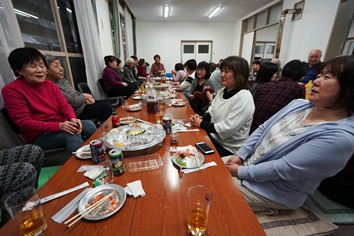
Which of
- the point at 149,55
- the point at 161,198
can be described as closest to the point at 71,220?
the point at 161,198

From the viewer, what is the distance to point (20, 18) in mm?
1861

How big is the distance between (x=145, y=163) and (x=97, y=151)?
0.87 feet

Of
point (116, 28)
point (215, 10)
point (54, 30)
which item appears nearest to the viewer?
point (54, 30)

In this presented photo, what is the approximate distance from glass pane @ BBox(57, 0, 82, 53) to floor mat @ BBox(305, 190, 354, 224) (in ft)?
12.7

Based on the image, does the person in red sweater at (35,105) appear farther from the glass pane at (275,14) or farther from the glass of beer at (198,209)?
the glass pane at (275,14)

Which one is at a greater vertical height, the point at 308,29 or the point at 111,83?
the point at 308,29

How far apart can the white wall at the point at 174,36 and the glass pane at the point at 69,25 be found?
5482 millimetres

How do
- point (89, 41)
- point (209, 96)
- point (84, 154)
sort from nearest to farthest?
point (84, 154) → point (209, 96) → point (89, 41)

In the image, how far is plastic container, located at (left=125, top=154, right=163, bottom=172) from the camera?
88cm

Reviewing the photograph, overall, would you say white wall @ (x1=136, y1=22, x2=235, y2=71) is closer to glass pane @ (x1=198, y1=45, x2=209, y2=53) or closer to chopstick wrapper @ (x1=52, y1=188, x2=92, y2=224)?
glass pane @ (x1=198, y1=45, x2=209, y2=53)

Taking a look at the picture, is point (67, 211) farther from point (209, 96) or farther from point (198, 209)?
point (209, 96)

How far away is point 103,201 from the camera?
2.15 ft

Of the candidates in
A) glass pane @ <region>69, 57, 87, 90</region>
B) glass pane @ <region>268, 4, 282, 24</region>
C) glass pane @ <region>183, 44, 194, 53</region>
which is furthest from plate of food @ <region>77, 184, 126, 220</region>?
glass pane @ <region>183, 44, 194, 53</region>

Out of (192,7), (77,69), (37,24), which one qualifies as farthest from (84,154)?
(192,7)
